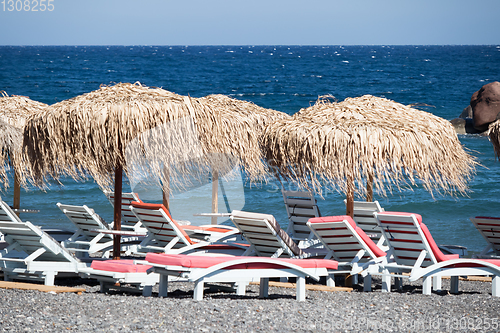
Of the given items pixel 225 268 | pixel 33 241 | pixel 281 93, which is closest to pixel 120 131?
pixel 33 241

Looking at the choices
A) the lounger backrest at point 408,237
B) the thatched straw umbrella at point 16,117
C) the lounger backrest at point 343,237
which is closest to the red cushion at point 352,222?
the lounger backrest at point 343,237

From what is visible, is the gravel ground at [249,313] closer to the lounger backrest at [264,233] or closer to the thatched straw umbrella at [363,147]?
the lounger backrest at [264,233]

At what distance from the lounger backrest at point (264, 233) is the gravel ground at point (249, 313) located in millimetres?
723

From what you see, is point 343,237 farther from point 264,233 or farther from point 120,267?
point 120,267

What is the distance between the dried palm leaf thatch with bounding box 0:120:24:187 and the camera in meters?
7.69

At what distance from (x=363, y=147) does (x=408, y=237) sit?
1.00 meters

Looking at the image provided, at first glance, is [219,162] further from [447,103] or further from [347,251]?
[447,103]

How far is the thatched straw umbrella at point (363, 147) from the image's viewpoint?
5590mm

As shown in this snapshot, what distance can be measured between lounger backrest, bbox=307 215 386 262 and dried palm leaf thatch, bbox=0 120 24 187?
15.0 ft

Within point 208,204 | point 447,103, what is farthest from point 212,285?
point 447,103

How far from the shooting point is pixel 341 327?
3.93 m

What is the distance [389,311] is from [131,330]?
2156 millimetres

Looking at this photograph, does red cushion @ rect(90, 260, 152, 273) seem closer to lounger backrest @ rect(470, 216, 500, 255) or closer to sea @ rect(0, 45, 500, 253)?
sea @ rect(0, 45, 500, 253)

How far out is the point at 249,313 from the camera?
4199mm
